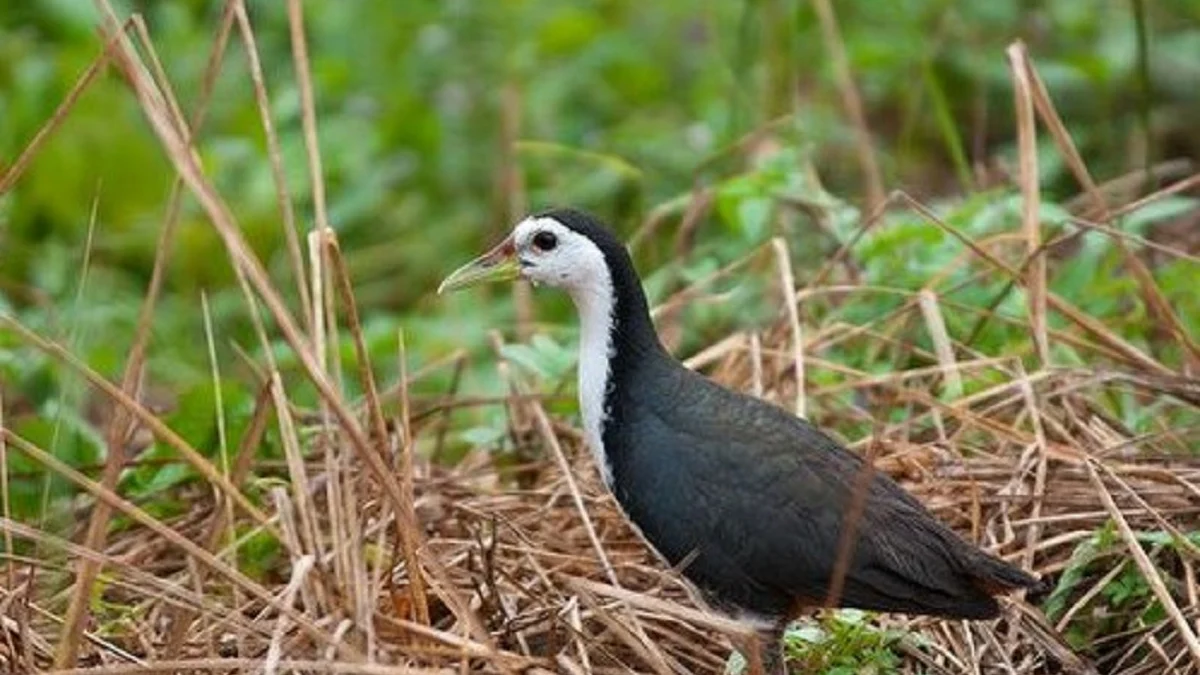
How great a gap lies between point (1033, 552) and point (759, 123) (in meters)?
2.76

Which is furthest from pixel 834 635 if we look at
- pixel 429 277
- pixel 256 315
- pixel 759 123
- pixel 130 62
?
pixel 429 277

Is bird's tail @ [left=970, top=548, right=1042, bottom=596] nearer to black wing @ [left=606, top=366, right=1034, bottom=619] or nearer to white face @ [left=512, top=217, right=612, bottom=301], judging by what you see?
black wing @ [left=606, top=366, right=1034, bottom=619]

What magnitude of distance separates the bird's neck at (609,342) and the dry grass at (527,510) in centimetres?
29

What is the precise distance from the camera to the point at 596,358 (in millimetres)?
4281

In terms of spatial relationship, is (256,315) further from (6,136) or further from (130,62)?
(6,136)

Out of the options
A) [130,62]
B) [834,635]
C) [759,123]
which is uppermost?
[130,62]

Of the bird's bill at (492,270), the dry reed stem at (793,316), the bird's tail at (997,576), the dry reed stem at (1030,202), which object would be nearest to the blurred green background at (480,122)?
the dry reed stem at (1030,202)

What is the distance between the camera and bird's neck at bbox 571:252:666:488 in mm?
4258

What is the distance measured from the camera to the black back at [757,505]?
3930 mm

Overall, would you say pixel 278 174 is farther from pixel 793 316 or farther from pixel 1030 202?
pixel 1030 202

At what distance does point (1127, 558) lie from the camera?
4277 millimetres

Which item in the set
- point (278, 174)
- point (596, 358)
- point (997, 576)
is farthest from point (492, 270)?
point (997, 576)

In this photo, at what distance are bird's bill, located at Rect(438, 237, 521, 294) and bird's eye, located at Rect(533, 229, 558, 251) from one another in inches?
2.0

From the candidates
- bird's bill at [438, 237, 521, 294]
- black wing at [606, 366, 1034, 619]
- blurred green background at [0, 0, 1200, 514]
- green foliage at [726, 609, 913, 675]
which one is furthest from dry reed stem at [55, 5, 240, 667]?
blurred green background at [0, 0, 1200, 514]
